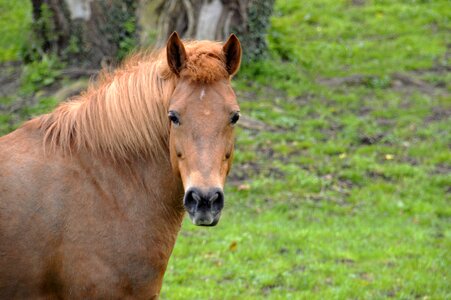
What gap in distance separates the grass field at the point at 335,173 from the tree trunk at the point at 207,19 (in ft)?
2.10

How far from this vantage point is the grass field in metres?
6.82

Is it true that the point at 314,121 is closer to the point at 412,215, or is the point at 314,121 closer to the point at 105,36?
the point at 412,215

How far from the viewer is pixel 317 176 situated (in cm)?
920

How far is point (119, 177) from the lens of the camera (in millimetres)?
4375

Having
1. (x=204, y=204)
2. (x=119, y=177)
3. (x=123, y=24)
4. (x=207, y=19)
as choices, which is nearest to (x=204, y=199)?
(x=204, y=204)

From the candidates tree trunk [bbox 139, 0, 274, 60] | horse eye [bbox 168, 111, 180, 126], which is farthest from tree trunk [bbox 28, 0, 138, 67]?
horse eye [bbox 168, 111, 180, 126]

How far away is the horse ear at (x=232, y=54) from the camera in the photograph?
4.28 meters

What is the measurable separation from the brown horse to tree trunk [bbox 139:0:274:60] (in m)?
7.30

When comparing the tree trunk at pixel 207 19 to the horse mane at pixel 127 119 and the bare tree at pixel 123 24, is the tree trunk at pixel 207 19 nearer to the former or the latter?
the bare tree at pixel 123 24

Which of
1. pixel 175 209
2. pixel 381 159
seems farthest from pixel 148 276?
pixel 381 159

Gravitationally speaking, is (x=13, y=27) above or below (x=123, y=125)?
below

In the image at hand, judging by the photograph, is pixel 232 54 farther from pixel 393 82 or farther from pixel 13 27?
pixel 13 27

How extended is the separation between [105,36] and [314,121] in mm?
3435

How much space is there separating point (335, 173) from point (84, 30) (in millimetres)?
4443
